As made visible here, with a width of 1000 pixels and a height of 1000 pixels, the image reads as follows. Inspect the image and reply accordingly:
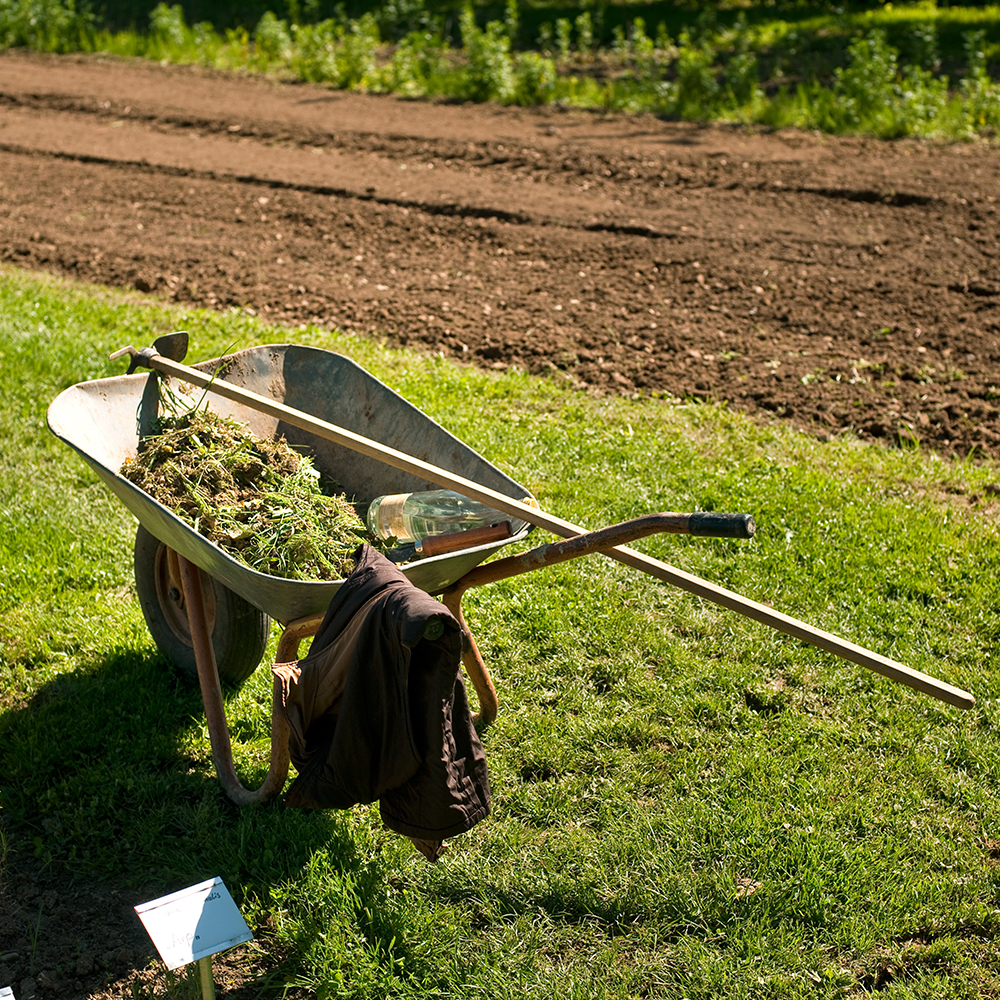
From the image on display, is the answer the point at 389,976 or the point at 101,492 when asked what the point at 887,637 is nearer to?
the point at 389,976

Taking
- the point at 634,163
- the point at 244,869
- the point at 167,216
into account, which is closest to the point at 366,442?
the point at 244,869

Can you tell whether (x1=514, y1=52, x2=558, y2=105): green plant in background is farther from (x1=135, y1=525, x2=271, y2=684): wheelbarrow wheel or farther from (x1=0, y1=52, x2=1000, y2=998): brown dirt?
(x1=135, y1=525, x2=271, y2=684): wheelbarrow wheel

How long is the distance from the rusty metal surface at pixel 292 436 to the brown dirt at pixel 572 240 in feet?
4.19

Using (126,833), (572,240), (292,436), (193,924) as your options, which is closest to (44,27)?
(572,240)

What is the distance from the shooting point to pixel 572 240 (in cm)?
867

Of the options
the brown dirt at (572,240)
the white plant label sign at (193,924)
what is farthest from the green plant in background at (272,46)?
the white plant label sign at (193,924)

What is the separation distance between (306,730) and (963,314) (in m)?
6.19

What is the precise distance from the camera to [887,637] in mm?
4281

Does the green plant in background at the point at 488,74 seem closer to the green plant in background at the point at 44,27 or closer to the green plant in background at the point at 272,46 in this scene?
the green plant in background at the point at 272,46

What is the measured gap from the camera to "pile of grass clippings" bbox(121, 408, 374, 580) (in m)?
3.32

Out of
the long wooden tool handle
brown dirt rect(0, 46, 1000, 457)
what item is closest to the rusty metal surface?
the long wooden tool handle

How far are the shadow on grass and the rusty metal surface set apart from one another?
33.1 inches

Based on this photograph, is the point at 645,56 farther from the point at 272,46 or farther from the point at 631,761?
the point at 631,761

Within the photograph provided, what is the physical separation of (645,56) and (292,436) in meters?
11.4
